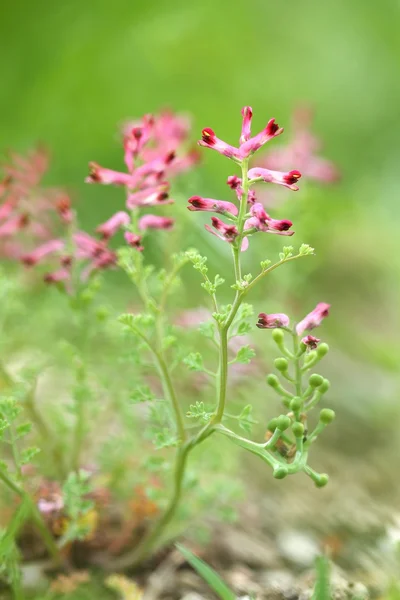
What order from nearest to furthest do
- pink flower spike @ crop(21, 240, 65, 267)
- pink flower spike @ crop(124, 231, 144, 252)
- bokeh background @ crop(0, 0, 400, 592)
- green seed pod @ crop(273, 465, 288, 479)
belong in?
green seed pod @ crop(273, 465, 288, 479) → pink flower spike @ crop(124, 231, 144, 252) → pink flower spike @ crop(21, 240, 65, 267) → bokeh background @ crop(0, 0, 400, 592)

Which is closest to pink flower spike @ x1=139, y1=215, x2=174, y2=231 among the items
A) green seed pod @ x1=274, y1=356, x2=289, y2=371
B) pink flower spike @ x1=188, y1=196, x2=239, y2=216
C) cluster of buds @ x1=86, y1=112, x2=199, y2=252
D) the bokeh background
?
cluster of buds @ x1=86, y1=112, x2=199, y2=252

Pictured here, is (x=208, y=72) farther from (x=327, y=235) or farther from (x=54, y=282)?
(x=54, y=282)

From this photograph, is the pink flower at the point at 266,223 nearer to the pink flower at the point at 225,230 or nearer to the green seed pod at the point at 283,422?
the pink flower at the point at 225,230

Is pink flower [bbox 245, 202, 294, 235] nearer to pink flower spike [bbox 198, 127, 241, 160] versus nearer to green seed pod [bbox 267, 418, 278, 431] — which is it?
pink flower spike [bbox 198, 127, 241, 160]

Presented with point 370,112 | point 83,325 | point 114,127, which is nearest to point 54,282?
point 83,325

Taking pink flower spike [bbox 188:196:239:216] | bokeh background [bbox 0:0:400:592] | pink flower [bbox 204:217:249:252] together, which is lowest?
bokeh background [bbox 0:0:400:592]
